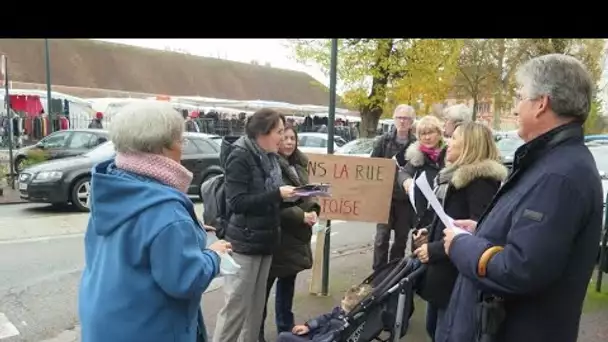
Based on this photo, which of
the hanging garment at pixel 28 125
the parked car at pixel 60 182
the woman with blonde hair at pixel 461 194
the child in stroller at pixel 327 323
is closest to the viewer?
the woman with blonde hair at pixel 461 194

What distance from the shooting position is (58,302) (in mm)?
5195

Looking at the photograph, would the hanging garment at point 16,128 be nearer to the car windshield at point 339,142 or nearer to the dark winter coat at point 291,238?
the car windshield at point 339,142

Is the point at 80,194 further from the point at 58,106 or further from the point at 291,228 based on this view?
the point at 58,106

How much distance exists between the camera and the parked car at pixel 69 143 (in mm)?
13508

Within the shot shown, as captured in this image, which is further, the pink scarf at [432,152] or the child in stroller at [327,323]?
the pink scarf at [432,152]

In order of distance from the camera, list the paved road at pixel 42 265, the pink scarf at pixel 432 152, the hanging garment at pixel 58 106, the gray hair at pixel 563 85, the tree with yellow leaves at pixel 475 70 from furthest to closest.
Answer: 1. the tree with yellow leaves at pixel 475 70
2. the hanging garment at pixel 58 106
3. the paved road at pixel 42 265
4. the pink scarf at pixel 432 152
5. the gray hair at pixel 563 85

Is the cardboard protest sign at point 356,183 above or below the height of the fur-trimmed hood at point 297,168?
below

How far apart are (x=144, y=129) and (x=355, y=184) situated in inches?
115

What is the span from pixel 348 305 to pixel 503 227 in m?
1.33

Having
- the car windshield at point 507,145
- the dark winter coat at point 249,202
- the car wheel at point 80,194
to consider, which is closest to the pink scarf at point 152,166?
the dark winter coat at point 249,202

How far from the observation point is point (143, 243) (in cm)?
195

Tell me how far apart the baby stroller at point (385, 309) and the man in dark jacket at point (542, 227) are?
3.00 feet
